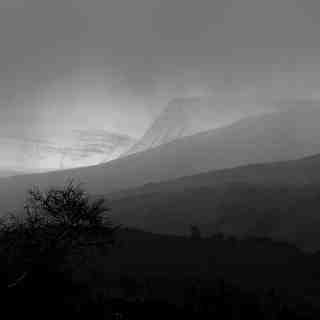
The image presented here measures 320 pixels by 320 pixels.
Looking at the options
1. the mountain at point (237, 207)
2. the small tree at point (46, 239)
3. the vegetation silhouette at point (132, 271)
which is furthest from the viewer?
the mountain at point (237, 207)

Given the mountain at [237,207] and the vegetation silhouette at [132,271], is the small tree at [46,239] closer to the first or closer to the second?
the vegetation silhouette at [132,271]


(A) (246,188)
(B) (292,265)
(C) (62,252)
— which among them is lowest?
(B) (292,265)

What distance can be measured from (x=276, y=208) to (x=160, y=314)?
75771 mm

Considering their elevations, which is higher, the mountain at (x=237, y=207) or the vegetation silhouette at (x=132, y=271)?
the mountain at (x=237, y=207)

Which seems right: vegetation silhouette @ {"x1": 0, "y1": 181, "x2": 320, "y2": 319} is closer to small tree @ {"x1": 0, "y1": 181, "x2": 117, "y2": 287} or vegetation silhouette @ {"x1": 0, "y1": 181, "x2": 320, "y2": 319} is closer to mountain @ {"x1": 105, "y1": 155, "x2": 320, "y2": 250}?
small tree @ {"x1": 0, "y1": 181, "x2": 117, "y2": 287}

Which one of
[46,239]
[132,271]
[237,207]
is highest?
[237,207]

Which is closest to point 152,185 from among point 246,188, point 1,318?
point 246,188

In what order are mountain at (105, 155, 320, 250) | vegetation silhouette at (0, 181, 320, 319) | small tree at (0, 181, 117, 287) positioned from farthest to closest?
mountain at (105, 155, 320, 250), small tree at (0, 181, 117, 287), vegetation silhouette at (0, 181, 320, 319)

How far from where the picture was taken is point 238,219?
109500 mm

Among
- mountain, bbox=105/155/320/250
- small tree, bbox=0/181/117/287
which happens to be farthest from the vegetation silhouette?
mountain, bbox=105/155/320/250

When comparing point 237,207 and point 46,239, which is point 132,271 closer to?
point 46,239

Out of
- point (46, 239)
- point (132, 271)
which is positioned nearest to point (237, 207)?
point (132, 271)

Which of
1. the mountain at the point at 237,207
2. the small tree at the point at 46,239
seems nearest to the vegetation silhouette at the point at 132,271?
the small tree at the point at 46,239

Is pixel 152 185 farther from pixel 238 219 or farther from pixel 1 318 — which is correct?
pixel 1 318
